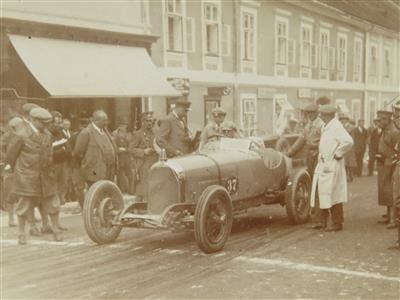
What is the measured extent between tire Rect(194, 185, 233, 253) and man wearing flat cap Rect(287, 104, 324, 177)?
1849 mm

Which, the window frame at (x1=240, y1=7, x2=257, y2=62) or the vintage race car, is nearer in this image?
the vintage race car

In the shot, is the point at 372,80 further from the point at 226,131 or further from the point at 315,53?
the point at 226,131

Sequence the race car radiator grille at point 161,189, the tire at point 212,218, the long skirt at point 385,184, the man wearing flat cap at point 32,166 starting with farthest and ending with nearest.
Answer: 1. the long skirt at point 385,184
2. the man wearing flat cap at point 32,166
3. the race car radiator grille at point 161,189
4. the tire at point 212,218

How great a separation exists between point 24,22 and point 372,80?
17.7 meters

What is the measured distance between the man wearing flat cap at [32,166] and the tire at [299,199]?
2882mm

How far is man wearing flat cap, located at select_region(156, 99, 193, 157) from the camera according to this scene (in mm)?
9125

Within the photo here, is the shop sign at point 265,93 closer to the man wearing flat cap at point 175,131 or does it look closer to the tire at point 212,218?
the man wearing flat cap at point 175,131

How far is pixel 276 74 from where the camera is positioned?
19.0 meters

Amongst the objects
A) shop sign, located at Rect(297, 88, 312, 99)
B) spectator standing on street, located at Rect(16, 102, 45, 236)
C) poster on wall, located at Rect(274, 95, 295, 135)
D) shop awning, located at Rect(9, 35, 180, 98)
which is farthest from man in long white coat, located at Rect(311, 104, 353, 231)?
shop sign, located at Rect(297, 88, 312, 99)

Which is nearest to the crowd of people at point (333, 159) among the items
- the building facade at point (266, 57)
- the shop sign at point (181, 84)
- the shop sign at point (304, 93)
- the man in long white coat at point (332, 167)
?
the man in long white coat at point (332, 167)

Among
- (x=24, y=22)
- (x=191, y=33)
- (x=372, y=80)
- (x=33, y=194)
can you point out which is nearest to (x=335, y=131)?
(x=33, y=194)

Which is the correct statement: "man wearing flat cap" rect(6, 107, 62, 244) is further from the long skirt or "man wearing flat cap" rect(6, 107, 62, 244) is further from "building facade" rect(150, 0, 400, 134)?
"building facade" rect(150, 0, 400, 134)

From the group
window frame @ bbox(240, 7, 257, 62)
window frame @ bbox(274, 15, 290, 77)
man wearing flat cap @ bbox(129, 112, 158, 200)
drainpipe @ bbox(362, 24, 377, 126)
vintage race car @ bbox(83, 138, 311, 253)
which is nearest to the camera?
vintage race car @ bbox(83, 138, 311, 253)

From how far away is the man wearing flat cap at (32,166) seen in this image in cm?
781
